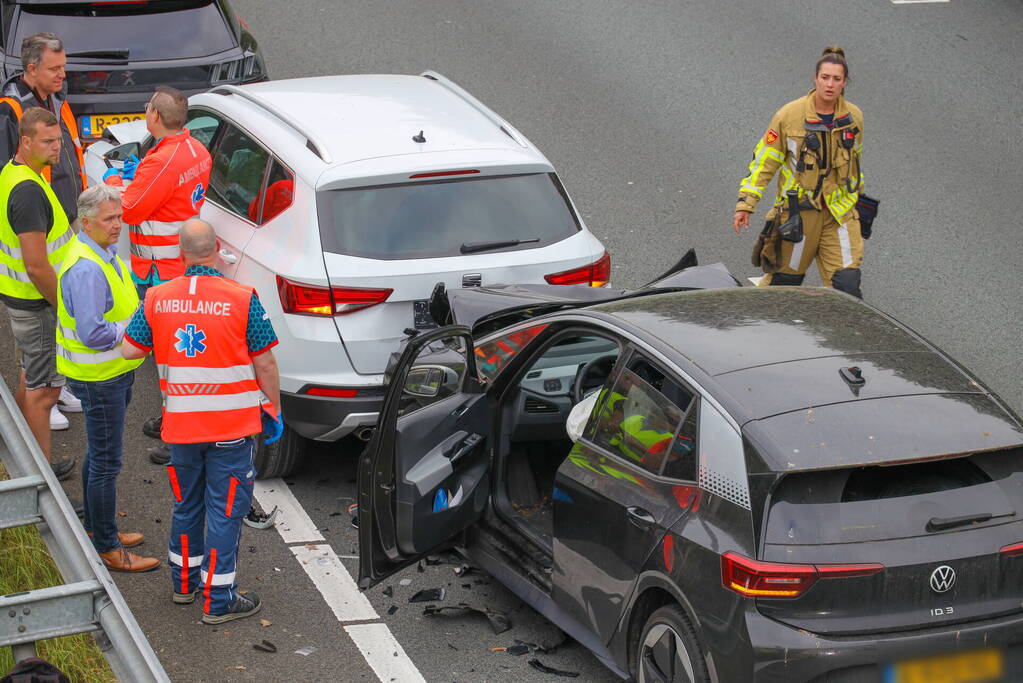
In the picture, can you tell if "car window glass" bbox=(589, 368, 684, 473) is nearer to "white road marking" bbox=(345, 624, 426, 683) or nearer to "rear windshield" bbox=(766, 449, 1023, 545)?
"rear windshield" bbox=(766, 449, 1023, 545)

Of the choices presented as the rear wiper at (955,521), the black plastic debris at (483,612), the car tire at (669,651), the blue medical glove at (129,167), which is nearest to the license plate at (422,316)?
the black plastic debris at (483,612)

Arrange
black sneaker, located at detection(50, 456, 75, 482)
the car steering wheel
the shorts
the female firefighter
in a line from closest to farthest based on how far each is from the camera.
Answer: the car steering wheel → the shorts → black sneaker, located at detection(50, 456, 75, 482) → the female firefighter

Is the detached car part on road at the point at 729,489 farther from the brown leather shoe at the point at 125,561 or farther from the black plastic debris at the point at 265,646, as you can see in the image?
the brown leather shoe at the point at 125,561

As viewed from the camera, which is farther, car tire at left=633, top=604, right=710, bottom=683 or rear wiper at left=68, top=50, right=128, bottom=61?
rear wiper at left=68, top=50, right=128, bottom=61

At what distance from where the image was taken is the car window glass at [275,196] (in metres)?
6.77

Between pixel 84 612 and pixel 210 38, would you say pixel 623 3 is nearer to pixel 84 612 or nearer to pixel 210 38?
pixel 210 38

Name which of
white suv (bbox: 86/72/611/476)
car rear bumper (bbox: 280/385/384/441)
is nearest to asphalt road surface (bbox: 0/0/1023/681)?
car rear bumper (bbox: 280/385/384/441)

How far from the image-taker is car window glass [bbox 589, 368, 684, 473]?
4785mm

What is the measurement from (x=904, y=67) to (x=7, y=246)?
8.91 metres

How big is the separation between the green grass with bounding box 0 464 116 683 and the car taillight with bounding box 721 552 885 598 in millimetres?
2557

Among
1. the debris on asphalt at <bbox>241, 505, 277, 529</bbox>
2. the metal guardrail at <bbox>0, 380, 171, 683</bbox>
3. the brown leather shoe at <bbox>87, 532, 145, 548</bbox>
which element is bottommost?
the brown leather shoe at <bbox>87, 532, 145, 548</bbox>

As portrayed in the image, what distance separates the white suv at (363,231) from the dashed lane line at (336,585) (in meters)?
0.22

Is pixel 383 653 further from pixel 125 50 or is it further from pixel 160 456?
pixel 125 50

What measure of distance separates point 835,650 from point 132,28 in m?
8.38
